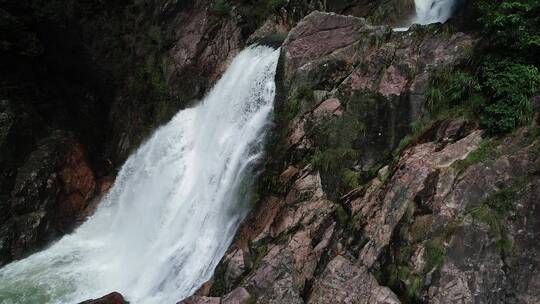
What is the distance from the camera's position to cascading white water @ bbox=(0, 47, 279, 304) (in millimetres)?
11960

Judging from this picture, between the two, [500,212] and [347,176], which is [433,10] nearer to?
[347,176]

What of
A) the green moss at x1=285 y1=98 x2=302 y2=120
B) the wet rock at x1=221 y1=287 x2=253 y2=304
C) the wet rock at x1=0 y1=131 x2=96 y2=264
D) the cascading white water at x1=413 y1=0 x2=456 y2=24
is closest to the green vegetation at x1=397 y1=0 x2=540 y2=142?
the green moss at x1=285 y1=98 x2=302 y2=120

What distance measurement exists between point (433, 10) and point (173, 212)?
9937 millimetres

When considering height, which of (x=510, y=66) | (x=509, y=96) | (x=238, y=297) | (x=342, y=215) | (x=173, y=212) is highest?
(x=510, y=66)

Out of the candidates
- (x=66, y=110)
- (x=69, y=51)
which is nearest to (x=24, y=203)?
(x=66, y=110)

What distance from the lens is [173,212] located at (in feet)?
47.7

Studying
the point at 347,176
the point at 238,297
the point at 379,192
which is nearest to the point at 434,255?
the point at 379,192

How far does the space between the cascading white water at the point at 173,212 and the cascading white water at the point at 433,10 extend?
4.71m

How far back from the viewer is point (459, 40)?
33.1 feet

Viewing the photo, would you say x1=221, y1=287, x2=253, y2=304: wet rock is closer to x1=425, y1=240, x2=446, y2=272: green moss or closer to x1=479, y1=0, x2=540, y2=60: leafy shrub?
x1=425, y1=240, x2=446, y2=272: green moss

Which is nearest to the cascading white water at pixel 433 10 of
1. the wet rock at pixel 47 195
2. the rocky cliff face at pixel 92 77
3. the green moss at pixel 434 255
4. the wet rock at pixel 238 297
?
the rocky cliff face at pixel 92 77

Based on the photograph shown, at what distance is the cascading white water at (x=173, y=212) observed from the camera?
12.0 meters

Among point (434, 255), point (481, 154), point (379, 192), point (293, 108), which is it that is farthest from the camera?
point (293, 108)

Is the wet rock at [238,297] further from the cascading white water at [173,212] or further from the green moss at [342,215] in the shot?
the green moss at [342,215]
